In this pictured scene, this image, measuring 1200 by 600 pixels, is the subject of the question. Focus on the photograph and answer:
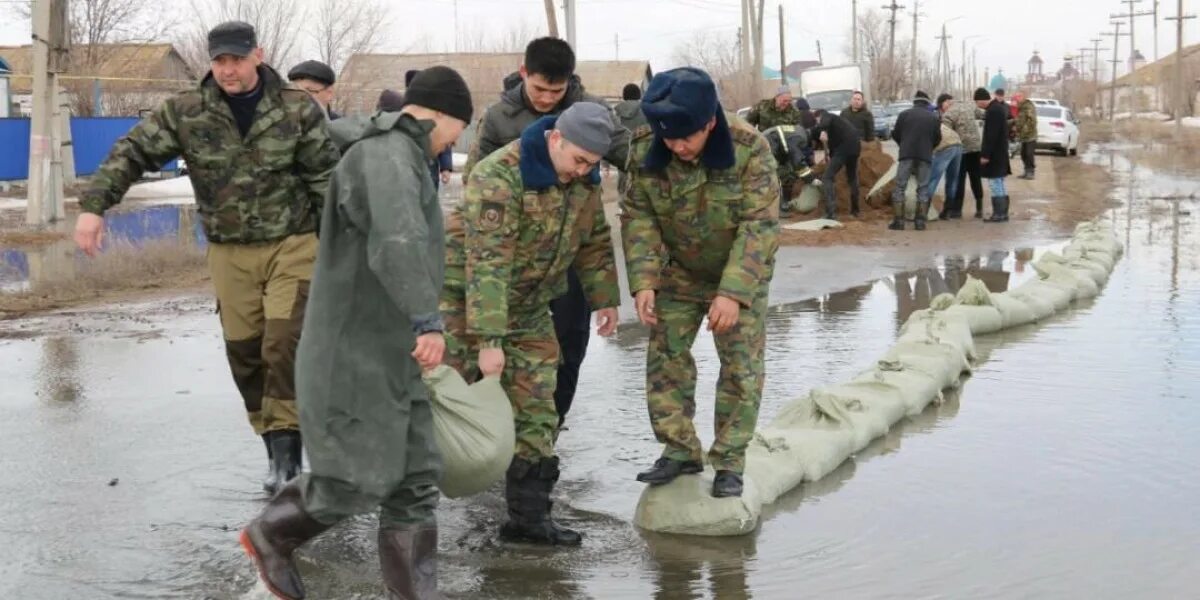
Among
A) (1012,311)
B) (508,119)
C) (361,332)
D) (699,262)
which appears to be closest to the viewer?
(361,332)

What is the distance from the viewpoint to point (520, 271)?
4.72 meters

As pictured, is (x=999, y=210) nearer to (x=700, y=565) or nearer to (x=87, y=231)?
(x=700, y=565)

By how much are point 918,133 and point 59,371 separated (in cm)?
980

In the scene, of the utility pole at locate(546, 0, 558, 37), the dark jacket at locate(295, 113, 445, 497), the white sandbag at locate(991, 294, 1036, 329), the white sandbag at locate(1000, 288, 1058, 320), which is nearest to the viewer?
the dark jacket at locate(295, 113, 445, 497)

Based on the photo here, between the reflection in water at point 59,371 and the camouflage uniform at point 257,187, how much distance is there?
206 cm

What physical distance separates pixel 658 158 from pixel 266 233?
1.43 m

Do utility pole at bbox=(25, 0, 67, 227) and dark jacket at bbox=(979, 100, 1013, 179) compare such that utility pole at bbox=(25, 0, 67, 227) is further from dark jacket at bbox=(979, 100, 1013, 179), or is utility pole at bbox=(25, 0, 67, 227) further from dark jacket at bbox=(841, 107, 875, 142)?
dark jacket at bbox=(979, 100, 1013, 179)

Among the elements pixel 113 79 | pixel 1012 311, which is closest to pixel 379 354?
pixel 1012 311

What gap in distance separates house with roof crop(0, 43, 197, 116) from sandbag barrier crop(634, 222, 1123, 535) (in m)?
17.8

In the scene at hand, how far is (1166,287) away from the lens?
34.8 ft

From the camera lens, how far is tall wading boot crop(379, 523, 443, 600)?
12.9 ft

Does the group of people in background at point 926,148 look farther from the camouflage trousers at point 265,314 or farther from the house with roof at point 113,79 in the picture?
the house with roof at point 113,79

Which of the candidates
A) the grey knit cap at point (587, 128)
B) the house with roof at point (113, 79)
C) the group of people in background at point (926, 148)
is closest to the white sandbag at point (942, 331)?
the grey knit cap at point (587, 128)

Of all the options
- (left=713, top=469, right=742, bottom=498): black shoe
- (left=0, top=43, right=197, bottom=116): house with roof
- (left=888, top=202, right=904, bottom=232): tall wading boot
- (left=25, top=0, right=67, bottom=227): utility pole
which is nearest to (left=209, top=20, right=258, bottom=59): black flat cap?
(left=713, top=469, right=742, bottom=498): black shoe
